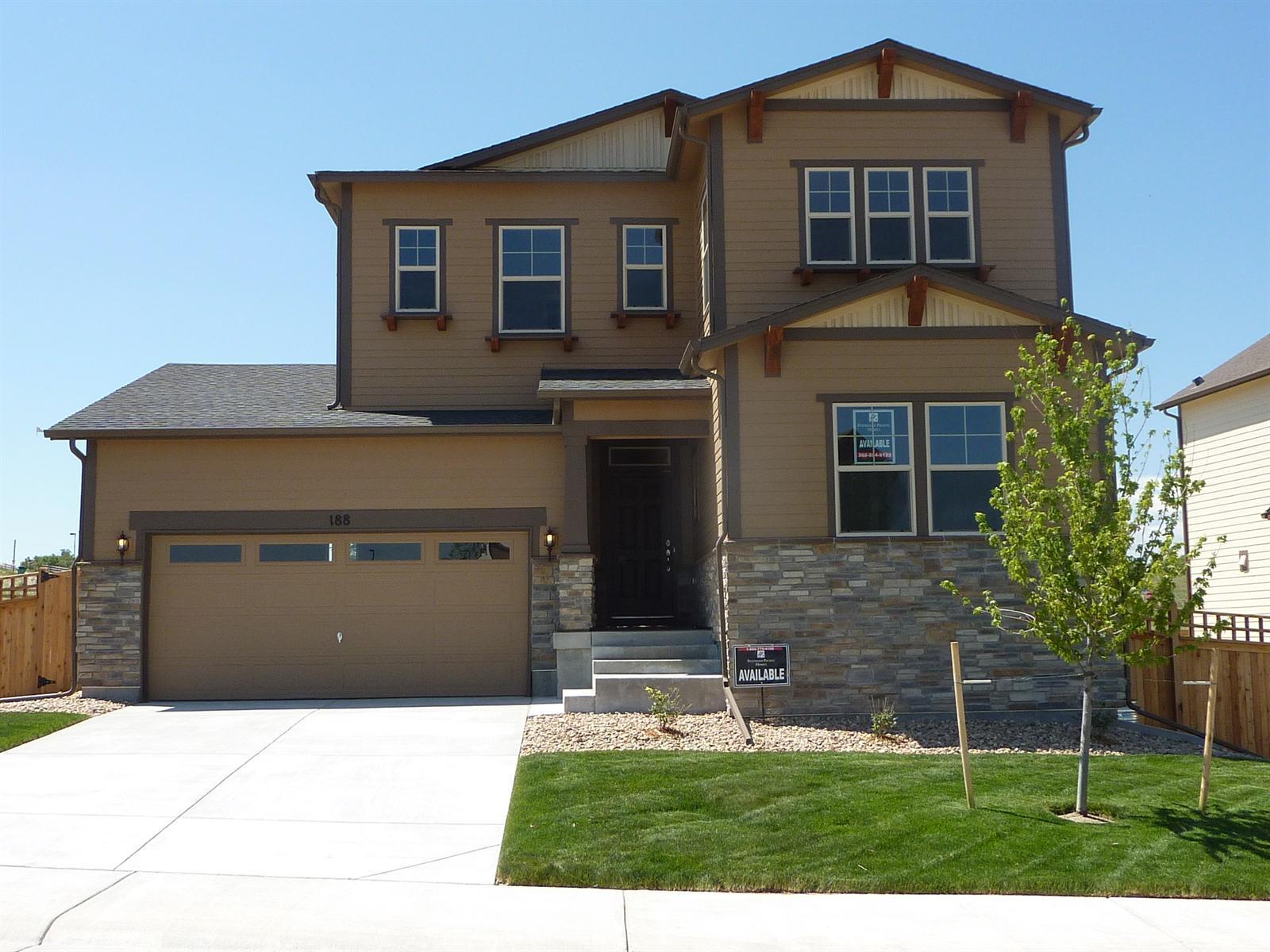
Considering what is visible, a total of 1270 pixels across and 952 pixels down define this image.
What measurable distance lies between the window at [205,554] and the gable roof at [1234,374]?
1632cm

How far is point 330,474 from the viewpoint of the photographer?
15820 mm

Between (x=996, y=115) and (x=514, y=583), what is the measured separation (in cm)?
848

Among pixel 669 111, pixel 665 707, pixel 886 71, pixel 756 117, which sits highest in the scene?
pixel 669 111

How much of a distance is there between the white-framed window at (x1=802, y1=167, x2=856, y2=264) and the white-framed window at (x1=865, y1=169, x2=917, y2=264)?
8.9 inches

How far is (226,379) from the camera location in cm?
1891

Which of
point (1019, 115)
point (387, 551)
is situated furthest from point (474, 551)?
point (1019, 115)

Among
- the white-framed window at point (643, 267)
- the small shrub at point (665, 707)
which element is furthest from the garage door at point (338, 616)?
the white-framed window at point (643, 267)

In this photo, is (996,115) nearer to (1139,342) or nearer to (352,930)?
(1139,342)

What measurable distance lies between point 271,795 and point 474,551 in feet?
21.2

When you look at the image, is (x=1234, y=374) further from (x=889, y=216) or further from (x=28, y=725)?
(x=28, y=725)

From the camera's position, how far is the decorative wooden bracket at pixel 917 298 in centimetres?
1305

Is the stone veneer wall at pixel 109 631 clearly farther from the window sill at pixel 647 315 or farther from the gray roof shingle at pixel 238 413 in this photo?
the window sill at pixel 647 315

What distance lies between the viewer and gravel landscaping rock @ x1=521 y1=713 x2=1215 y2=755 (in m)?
11.4

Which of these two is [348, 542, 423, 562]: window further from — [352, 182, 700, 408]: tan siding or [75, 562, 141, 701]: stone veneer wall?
[75, 562, 141, 701]: stone veneer wall
